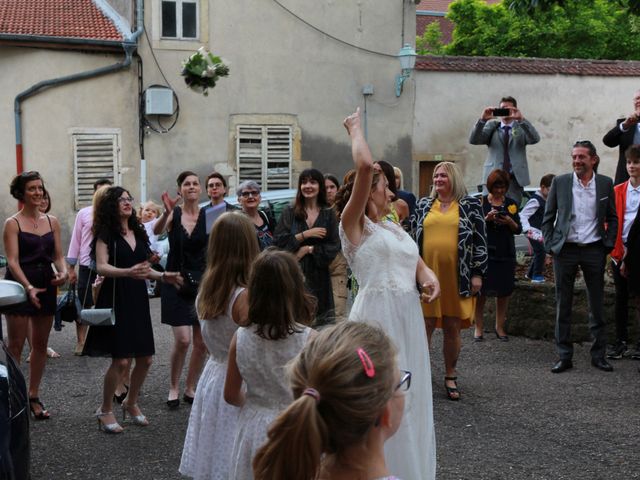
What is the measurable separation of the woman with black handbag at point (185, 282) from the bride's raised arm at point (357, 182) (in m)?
2.30

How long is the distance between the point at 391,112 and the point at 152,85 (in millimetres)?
5900

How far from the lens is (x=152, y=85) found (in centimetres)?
2141

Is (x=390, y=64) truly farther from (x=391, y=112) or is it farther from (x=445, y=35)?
(x=445, y=35)

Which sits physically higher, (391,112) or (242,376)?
(391,112)

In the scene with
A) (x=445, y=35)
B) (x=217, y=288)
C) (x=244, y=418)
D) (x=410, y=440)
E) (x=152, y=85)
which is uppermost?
(x=445, y=35)

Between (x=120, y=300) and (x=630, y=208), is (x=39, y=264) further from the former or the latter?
(x=630, y=208)

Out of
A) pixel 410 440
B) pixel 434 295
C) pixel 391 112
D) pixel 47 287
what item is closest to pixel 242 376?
pixel 410 440

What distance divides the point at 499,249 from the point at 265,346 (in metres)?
6.61

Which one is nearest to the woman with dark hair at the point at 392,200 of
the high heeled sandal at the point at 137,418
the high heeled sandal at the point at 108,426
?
the high heeled sandal at the point at 137,418

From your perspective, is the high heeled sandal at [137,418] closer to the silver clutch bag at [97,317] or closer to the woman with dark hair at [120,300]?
the woman with dark hair at [120,300]

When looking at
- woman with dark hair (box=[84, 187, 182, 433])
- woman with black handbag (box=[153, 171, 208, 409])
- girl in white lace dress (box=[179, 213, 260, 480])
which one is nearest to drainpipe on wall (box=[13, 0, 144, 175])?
woman with black handbag (box=[153, 171, 208, 409])

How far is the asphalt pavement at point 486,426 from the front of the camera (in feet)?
19.7

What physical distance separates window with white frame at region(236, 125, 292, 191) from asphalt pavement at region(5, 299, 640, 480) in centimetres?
1342

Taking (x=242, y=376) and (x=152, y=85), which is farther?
(x=152, y=85)
